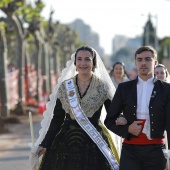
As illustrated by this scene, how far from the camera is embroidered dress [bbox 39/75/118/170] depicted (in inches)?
214

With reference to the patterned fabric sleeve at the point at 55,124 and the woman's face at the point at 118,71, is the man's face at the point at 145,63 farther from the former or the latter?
the woman's face at the point at 118,71

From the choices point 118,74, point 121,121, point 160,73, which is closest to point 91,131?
point 121,121

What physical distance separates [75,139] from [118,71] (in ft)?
15.9

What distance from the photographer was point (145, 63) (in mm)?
4711

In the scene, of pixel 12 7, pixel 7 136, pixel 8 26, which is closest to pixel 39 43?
pixel 8 26

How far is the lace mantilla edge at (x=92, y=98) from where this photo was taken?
557 cm

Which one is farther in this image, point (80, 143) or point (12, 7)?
point (12, 7)

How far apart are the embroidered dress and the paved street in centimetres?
368

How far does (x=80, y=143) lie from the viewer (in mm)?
5504

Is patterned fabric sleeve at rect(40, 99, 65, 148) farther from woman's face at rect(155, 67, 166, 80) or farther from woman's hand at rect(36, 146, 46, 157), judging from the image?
woman's face at rect(155, 67, 166, 80)

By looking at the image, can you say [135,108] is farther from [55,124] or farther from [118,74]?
[118,74]

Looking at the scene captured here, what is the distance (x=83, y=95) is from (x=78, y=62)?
13.3 inches

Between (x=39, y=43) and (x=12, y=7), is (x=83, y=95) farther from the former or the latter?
(x=39, y=43)

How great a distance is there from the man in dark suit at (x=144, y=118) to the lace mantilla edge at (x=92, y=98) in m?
0.73
